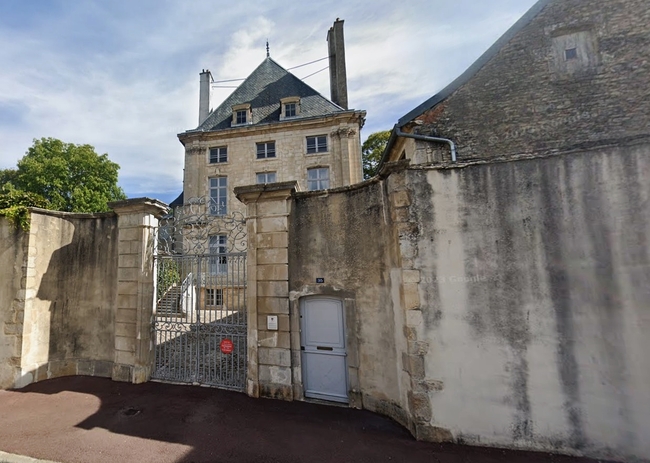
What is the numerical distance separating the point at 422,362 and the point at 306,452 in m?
1.78

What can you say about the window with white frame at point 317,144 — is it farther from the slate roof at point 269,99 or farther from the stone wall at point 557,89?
the stone wall at point 557,89

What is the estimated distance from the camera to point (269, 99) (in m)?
17.6

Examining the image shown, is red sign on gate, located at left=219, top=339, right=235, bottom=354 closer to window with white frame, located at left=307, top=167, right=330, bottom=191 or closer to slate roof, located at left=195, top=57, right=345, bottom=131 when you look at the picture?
window with white frame, located at left=307, top=167, right=330, bottom=191

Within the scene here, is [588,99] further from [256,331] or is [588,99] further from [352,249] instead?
[256,331]

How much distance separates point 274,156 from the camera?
16.2 meters

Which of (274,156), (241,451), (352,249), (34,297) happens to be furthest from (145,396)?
(274,156)

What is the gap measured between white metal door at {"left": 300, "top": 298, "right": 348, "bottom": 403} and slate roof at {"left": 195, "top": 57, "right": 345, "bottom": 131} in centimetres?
1340

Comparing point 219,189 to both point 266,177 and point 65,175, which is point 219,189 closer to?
point 266,177

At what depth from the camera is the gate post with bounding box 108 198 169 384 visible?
544cm

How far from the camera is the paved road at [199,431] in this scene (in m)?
3.38

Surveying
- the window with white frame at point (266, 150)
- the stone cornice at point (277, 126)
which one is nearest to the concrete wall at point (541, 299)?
the stone cornice at point (277, 126)

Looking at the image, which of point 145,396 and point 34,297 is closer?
point 145,396

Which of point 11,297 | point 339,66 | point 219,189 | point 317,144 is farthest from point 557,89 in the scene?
point 219,189

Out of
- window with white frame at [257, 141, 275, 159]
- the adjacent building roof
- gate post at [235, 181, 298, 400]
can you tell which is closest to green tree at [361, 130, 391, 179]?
window with white frame at [257, 141, 275, 159]
